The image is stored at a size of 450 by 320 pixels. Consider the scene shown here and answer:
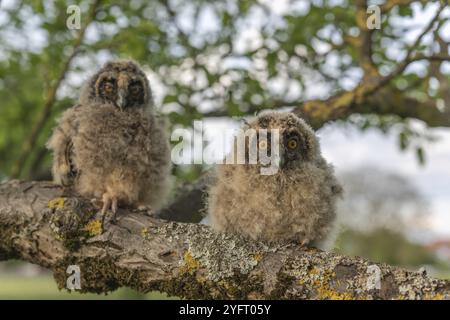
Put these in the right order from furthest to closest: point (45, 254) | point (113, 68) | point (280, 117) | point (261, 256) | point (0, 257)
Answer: point (113, 68) → point (0, 257) → point (45, 254) → point (280, 117) → point (261, 256)

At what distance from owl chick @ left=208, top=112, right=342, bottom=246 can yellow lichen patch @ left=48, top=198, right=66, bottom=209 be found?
829 millimetres

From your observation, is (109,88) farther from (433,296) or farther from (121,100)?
(433,296)

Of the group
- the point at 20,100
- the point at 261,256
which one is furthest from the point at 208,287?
the point at 20,100

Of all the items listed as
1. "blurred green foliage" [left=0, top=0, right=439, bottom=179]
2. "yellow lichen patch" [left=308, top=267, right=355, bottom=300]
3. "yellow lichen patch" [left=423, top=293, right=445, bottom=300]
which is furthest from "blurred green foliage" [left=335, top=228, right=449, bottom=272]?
"yellow lichen patch" [left=423, top=293, right=445, bottom=300]

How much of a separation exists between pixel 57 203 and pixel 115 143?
512 millimetres

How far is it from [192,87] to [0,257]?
2.19m

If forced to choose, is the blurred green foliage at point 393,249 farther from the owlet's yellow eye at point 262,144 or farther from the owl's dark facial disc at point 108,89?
the owlet's yellow eye at point 262,144

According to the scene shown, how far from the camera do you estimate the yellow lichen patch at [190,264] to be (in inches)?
91.1

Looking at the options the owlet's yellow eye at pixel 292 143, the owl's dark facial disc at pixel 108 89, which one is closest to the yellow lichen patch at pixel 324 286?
the owlet's yellow eye at pixel 292 143

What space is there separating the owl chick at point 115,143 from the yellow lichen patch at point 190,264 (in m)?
0.72

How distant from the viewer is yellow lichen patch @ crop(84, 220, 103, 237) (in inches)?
103

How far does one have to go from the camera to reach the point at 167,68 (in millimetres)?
4727
